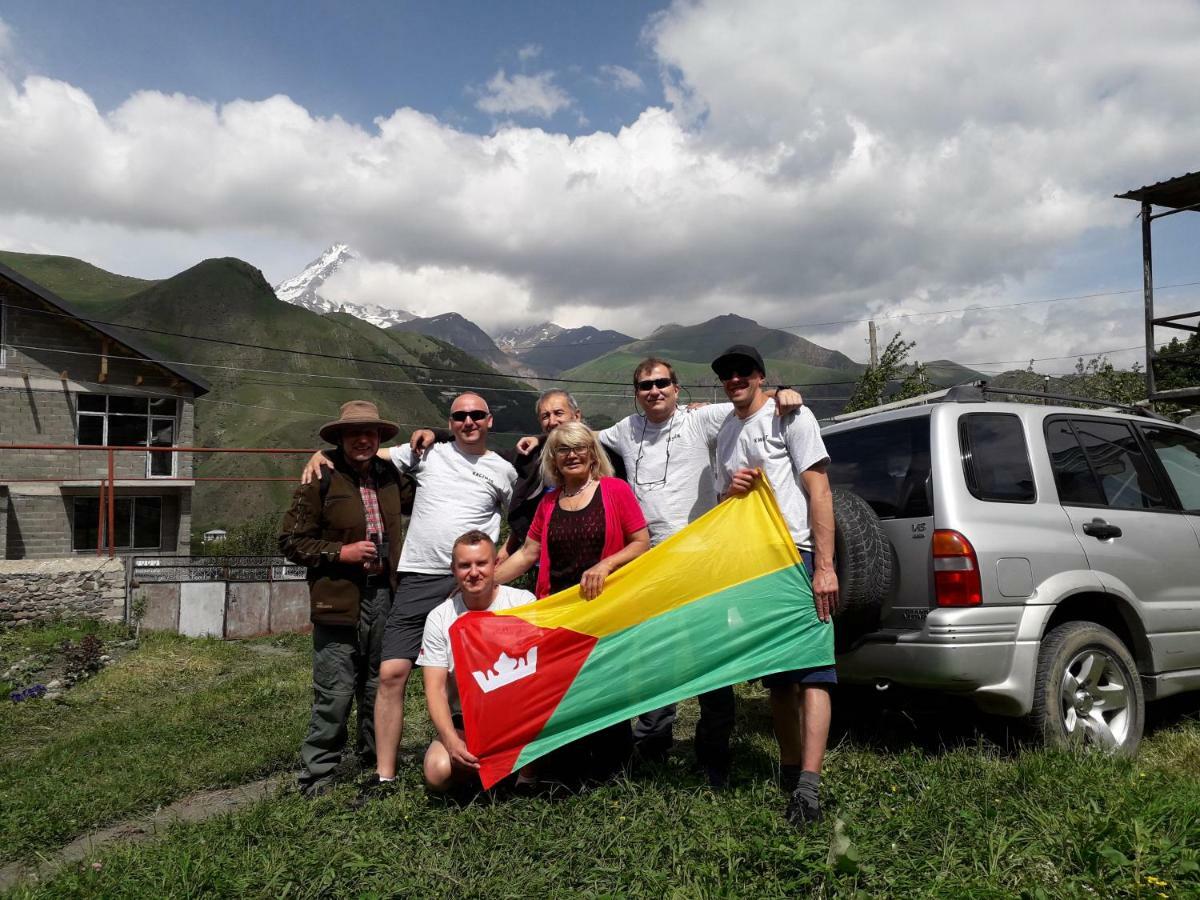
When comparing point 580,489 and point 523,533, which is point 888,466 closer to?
point 580,489

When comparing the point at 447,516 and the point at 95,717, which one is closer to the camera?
the point at 447,516

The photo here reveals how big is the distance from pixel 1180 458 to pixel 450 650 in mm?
4967

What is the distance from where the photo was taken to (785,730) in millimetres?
3875

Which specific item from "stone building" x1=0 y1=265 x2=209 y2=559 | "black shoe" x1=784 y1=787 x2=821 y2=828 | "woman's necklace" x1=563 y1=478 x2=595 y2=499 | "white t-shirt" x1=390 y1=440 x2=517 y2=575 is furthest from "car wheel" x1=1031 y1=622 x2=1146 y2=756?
"stone building" x1=0 y1=265 x2=209 y2=559

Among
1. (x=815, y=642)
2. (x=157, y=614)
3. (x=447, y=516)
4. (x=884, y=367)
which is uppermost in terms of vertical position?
(x=884, y=367)

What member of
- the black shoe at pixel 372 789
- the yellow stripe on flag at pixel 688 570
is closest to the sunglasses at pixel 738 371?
the yellow stripe on flag at pixel 688 570

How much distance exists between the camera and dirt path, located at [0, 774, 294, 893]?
3871 mm

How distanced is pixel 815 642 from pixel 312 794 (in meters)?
2.76

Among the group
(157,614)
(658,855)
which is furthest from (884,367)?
(658,855)

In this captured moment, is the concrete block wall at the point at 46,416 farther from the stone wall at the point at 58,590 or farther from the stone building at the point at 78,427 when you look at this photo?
the stone wall at the point at 58,590

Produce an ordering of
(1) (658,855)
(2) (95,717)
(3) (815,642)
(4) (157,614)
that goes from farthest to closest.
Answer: (4) (157,614) < (2) (95,717) < (3) (815,642) < (1) (658,855)

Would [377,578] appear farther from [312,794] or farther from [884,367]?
[884,367]

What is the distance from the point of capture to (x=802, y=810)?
3453 millimetres

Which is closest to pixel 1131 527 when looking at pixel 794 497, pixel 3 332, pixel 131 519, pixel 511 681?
pixel 794 497
